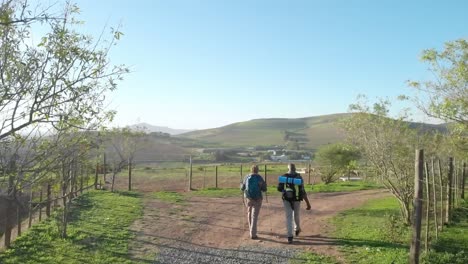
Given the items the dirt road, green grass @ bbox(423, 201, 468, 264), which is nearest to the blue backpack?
the dirt road

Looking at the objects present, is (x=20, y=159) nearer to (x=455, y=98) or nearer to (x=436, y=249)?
(x=436, y=249)

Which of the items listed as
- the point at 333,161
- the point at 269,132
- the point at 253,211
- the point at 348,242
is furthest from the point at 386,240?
the point at 269,132

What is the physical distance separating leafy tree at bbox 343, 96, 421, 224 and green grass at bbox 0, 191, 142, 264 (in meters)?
8.01

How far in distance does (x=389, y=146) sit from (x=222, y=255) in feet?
22.1

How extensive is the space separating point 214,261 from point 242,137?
486 ft

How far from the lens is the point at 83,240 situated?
12523 millimetres

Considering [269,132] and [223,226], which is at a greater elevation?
[269,132]

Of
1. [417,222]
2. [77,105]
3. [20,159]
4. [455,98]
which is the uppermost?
[455,98]

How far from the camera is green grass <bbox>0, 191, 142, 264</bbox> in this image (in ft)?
36.0

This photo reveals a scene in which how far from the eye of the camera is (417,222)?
28.8 ft

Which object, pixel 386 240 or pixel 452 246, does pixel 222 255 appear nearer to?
pixel 386 240

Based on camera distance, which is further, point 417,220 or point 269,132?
point 269,132

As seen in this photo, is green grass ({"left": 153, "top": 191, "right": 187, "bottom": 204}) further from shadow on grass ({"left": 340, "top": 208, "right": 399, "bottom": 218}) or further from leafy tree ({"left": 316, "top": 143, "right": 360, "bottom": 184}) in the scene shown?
leafy tree ({"left": 316, "top": 143, "right": 360, "bottom": 184})

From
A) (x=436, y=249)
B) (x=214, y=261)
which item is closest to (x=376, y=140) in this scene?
(x=436, y=249)
